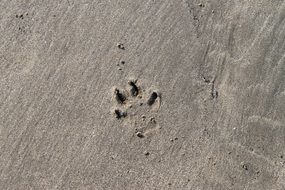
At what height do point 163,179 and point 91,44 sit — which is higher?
point 91,44

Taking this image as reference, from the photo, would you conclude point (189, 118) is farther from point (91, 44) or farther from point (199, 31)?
point (91, 44)

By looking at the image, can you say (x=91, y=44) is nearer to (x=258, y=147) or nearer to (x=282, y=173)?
(x=258, y=147)

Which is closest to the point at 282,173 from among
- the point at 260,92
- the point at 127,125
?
the point at 260,92

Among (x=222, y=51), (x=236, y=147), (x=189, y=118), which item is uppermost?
(x=222, y=51)
